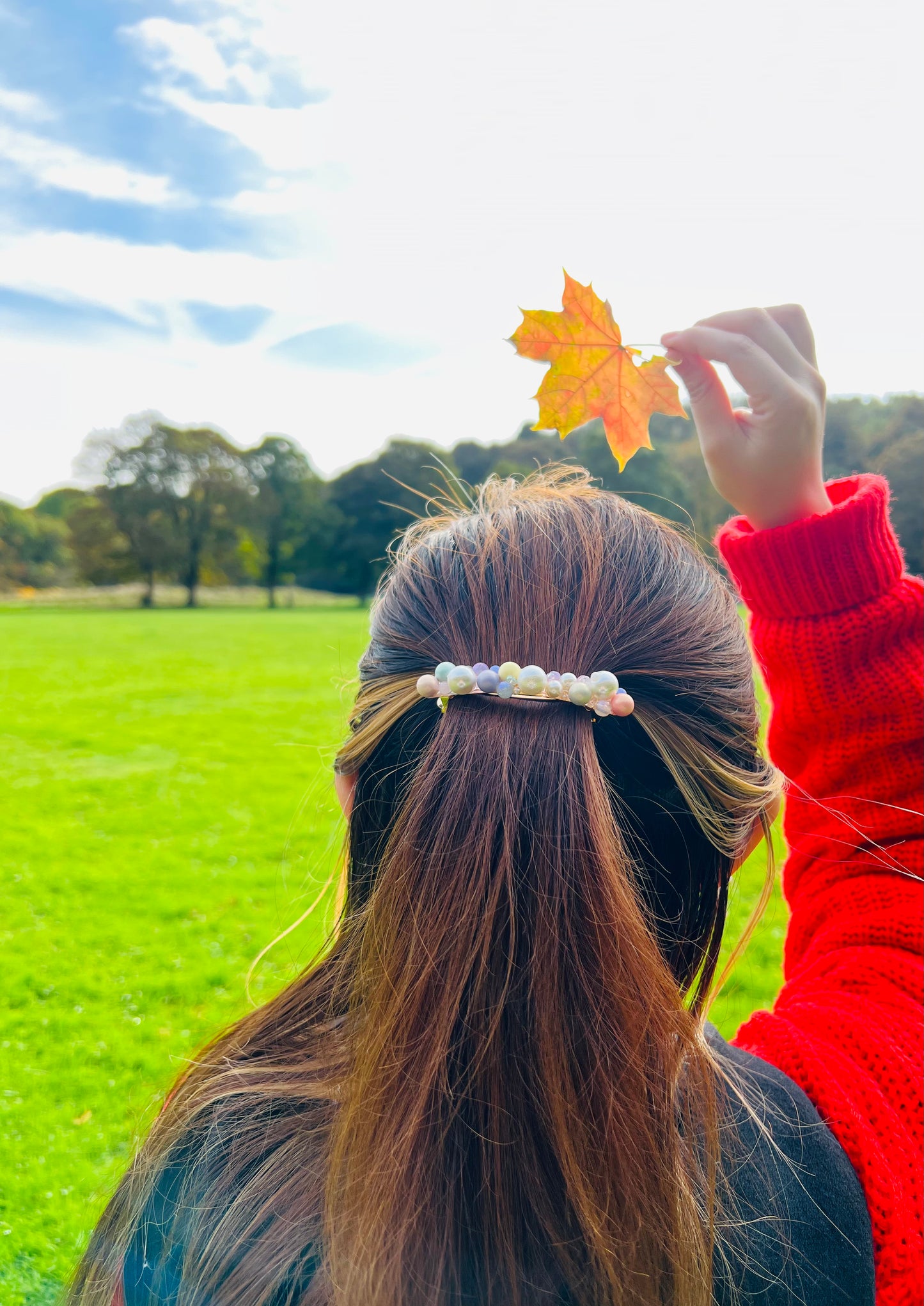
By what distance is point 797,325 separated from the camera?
1451mm

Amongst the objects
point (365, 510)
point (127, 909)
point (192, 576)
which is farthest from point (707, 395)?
point (365, 510)

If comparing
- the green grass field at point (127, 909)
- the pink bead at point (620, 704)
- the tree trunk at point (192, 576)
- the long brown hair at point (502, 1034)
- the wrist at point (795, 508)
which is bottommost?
the green grass field at point (127, 909)

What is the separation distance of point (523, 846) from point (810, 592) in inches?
33.3

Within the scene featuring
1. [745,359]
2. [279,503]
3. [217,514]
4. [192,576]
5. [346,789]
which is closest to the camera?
[346,789]

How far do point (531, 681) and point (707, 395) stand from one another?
31.9 inches

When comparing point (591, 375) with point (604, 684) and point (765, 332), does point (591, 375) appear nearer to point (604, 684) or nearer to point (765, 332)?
point (765, 332)

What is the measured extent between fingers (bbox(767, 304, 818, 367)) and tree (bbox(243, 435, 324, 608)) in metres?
45.3

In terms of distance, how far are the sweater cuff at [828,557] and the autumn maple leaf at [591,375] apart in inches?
11.6

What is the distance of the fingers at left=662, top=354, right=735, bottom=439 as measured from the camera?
1.42 meters

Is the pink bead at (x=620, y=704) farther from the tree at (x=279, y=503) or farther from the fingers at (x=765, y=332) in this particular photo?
the tree at (x=279, y=503)

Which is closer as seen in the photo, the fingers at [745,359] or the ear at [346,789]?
the ear at [346,789]

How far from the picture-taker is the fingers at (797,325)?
4.75 feet

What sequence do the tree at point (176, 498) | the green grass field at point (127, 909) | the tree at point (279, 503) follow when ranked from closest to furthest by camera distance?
the green grass field at point (127, 909)
the tree at point (176, 498)
the tree at point (279, 503)

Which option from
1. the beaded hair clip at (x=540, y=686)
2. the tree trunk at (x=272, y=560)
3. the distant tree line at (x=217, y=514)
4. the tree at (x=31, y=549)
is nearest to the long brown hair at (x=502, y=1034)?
the beaded hair clip at (x=540, y=686)
